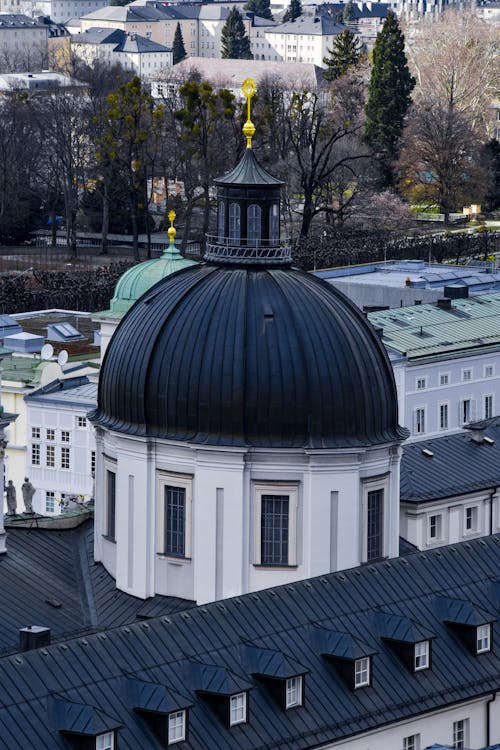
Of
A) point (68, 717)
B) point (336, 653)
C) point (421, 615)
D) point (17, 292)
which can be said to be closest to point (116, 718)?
point (68, 717)

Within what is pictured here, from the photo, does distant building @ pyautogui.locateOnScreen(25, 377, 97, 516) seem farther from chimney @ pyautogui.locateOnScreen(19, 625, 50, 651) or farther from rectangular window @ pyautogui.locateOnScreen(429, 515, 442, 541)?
chimney @ pyautogui.locateOnScreen(19, 625, 50, 651)

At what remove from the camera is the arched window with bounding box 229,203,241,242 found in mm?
79812

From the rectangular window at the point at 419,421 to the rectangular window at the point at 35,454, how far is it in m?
19.1

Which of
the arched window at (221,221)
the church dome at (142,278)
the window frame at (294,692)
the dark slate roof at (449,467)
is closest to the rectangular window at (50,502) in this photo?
the church dome at (142,278)

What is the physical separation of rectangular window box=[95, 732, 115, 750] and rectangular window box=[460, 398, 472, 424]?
6627cm

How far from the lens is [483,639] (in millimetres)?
73312

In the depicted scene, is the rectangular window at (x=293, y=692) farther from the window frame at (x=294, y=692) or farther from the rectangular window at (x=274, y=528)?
the rectangular window at (x=274, y=528)

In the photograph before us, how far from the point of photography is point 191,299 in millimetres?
78625

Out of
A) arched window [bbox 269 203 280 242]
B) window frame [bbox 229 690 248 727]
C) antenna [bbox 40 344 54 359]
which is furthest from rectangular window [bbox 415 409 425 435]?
window frame [bbox 229 690 248 727]

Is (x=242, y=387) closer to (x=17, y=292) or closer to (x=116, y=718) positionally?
(x=116, y=718)

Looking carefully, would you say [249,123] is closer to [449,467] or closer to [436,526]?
[436,526]

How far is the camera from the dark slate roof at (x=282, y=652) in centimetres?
6359

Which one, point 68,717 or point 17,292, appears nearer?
point 68,717

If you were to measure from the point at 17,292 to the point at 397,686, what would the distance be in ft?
301
